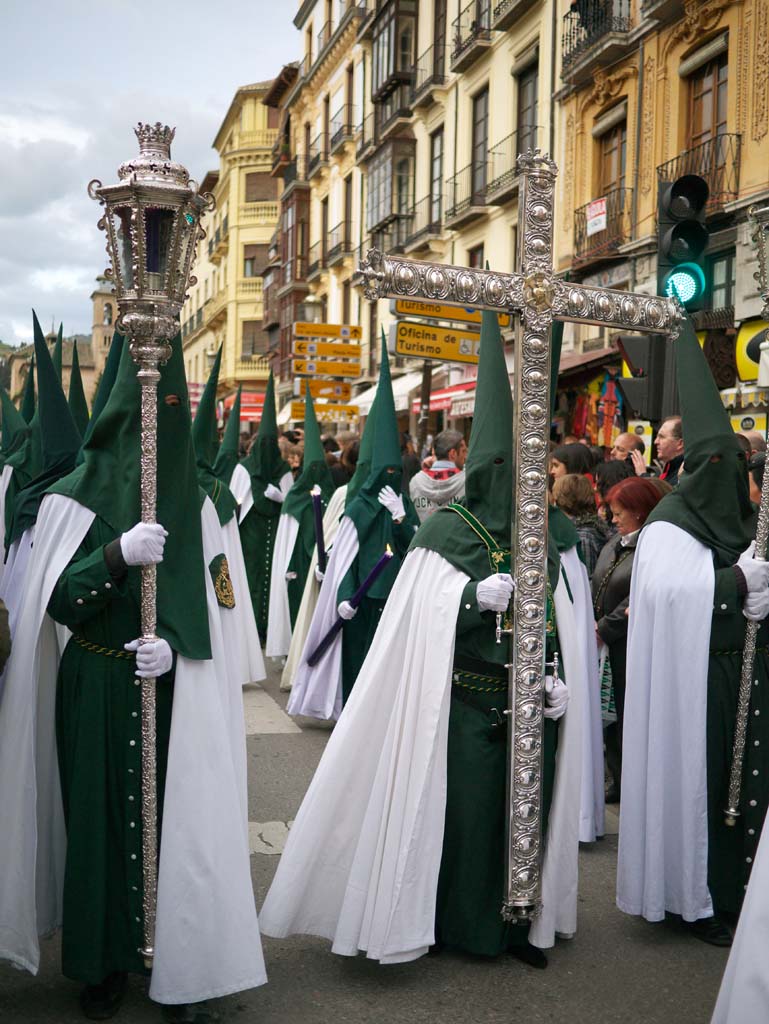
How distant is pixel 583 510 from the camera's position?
21.3ft

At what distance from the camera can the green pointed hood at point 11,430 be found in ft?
29.5

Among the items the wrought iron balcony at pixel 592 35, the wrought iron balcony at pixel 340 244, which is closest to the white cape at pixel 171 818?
the wrought iron balcony at pixel 592 35

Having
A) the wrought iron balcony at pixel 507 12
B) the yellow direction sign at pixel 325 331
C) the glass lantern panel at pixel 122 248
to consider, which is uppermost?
the wrought iron balcony at pixel 507 12

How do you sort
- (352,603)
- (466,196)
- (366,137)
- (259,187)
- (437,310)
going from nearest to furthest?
(352,603)
(437,310)
(466,196)
(366,137)
(259,187)

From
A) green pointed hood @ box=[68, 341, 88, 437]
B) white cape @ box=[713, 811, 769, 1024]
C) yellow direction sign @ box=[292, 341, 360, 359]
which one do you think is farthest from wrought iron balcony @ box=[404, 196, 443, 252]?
→ white cape @ box=[713, 811, 769, 1024]

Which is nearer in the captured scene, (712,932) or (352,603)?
(712,932)

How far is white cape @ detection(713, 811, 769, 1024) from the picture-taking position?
2.54 metres

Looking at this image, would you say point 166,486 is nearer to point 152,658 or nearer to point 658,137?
point 152,658

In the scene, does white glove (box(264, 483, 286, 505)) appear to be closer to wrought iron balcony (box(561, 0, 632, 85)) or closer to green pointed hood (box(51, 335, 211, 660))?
green pointed hood (box(51, 335, 211, 660))

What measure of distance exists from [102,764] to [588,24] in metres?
18.0

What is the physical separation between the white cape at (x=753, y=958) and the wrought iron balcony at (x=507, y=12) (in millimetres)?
21270

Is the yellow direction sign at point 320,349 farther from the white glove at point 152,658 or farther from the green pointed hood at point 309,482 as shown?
the white glove at point 152,658

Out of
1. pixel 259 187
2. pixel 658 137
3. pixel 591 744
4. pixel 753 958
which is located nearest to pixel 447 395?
pixel 658 137

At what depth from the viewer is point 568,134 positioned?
788 inches
